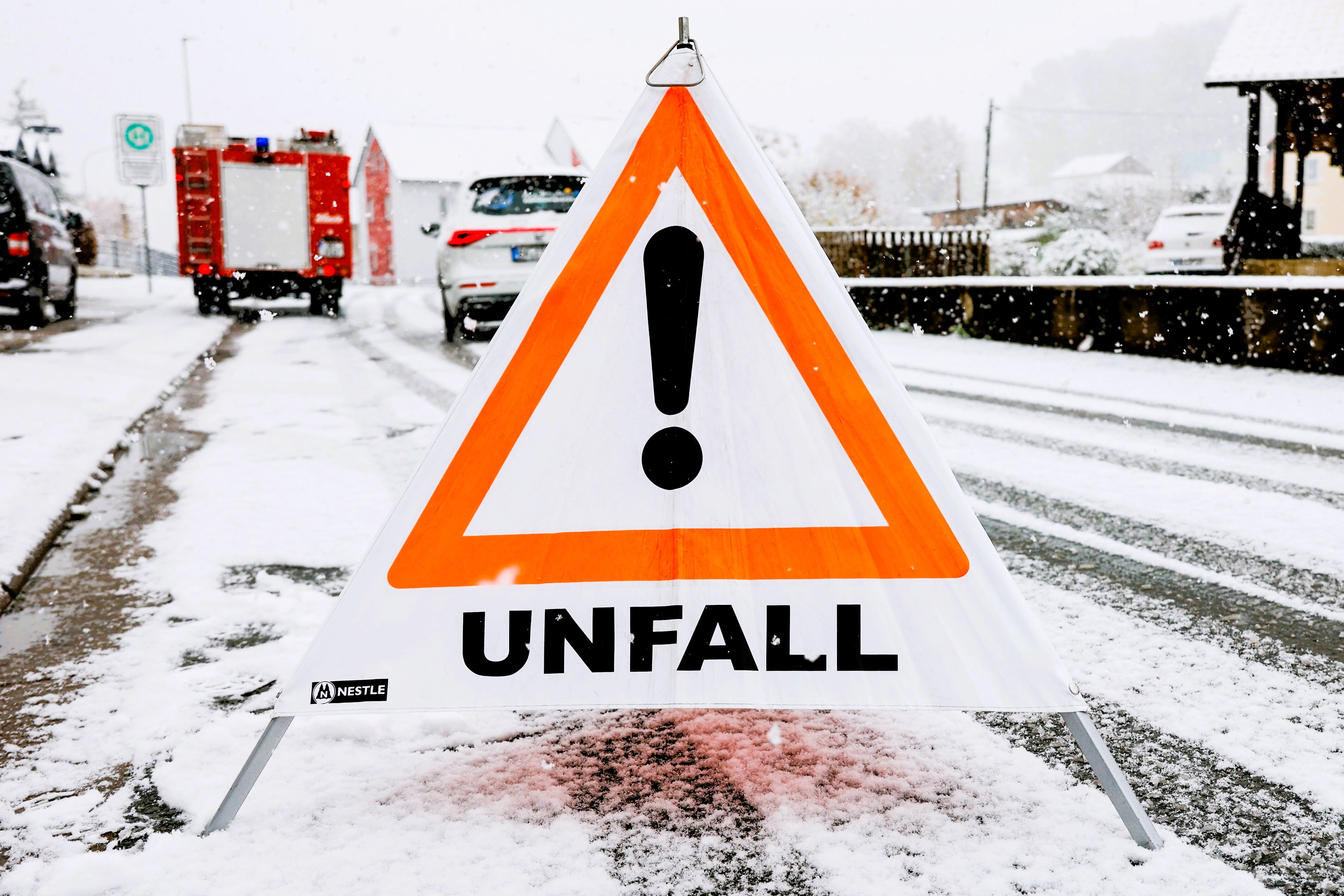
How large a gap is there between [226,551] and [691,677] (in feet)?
9.56

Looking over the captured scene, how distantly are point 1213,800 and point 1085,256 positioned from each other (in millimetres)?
18316

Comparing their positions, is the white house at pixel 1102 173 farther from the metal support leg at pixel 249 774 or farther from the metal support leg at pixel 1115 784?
the metal support leg at pixel 249 774

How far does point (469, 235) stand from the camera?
12.2m

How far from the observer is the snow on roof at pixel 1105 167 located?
109625 mm

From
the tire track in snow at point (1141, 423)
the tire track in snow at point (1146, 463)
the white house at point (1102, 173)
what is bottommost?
the tire track in snow at point (1146, 463)

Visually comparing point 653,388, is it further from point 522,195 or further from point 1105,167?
point 1105,167

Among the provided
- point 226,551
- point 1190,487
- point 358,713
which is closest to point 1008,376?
point 1190,487

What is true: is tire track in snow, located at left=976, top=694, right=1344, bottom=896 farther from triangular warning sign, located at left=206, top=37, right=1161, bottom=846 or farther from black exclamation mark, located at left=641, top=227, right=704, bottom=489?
black exclamation mark, located at left=641, top=227, right=704, bottom=489

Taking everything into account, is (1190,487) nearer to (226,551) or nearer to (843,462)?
(843,462)

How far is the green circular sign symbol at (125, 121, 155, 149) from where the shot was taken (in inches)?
898

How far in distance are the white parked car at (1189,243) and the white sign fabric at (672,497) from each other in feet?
75.5

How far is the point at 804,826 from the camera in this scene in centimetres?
222

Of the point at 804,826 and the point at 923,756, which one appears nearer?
the point at 804,826

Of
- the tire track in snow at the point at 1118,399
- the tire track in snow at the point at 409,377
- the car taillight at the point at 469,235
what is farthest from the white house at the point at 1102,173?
the tire track in snow at the point at 1118,399
